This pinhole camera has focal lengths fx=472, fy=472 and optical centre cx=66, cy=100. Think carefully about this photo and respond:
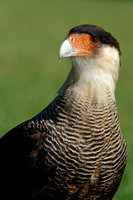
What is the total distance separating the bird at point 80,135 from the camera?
393cm

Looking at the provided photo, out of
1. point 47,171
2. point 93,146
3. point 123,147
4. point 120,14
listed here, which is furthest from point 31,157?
point 120,14

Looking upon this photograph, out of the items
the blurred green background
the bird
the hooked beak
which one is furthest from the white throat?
the blurred green background

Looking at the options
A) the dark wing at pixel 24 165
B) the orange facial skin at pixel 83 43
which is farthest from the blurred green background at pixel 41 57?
the dark wing at pixel 24 165

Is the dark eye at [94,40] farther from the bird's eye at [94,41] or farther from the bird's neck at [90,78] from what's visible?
the bird's neck at [90,78]

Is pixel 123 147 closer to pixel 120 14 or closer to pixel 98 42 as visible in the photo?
pixel 98 42

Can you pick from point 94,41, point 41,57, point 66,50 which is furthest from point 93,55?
point 41,57

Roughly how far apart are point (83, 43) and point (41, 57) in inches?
420

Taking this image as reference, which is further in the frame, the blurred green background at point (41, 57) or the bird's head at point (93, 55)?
the blurred green background at point (41, 57)

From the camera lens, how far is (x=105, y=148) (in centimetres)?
403

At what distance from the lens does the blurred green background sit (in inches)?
360

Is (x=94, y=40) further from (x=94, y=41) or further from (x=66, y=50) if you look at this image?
(x=66, y=50)

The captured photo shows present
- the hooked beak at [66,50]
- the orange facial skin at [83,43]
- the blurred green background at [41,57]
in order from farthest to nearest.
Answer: the blurred green background at [41,57] < the orange facial skin at [83,43] < the hooked beak at [66,50]

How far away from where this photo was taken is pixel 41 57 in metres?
14.6


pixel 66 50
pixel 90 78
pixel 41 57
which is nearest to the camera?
pixel 66 50
